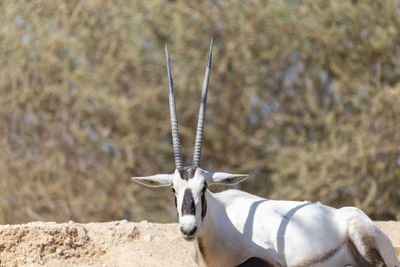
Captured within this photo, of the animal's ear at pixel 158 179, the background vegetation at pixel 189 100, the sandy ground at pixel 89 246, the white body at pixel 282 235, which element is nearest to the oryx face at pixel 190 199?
the animal's ear at pixel 158 179

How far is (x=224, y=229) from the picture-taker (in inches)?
156

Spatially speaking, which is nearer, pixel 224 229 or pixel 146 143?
pixel 224 229

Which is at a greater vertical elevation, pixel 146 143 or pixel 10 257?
pixel 10 257

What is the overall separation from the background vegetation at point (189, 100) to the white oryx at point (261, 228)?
482cm

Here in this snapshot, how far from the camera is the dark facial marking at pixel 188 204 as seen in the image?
348 centimetres

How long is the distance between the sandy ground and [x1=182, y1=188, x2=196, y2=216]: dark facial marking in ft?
4.25

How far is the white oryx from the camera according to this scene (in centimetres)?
374

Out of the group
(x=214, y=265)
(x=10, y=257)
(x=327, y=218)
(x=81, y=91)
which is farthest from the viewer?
(x=81, y=91)

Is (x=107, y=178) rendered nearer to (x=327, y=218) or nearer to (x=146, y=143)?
(x=146, y=143)

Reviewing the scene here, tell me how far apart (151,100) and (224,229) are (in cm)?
550

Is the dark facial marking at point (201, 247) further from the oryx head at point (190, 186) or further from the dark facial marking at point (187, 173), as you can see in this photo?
the dark facial marking at point (187, 173)

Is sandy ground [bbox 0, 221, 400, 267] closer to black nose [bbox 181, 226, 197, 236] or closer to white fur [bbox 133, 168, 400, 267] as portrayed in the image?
white fur [bbox 133, 168, 400, 267]

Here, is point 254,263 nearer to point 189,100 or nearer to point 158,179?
point 158,179

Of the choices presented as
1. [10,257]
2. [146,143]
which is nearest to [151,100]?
[146,143]
